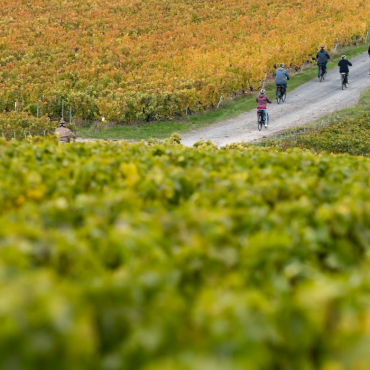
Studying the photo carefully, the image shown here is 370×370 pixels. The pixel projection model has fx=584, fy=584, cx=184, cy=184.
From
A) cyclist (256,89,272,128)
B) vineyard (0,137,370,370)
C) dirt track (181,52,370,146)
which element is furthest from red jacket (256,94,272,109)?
vineyard (0,137,370,370)

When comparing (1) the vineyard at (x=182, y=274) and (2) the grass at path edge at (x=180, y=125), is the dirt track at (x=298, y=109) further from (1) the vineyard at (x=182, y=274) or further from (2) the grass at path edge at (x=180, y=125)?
(1) the vineyard at (x=182, y=274)

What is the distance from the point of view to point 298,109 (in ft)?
86.2

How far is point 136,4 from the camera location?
44.3m

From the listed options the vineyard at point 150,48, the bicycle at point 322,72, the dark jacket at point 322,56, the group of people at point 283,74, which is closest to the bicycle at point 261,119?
the group of people at point 283,74

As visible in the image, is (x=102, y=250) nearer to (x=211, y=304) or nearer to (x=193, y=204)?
(x=211, y=304)

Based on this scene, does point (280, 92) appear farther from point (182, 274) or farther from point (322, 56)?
point (182, 274)

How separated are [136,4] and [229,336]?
4471cm

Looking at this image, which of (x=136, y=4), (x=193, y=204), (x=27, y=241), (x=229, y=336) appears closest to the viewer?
(x=229, y=336)

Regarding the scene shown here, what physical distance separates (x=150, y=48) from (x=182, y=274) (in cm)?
3286

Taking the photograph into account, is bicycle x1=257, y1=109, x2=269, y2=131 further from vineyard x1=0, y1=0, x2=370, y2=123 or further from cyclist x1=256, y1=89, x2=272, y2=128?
vineyard x1=0, y1=0, x2=370, y2=123

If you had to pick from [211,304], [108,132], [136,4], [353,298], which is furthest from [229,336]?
[136,4]

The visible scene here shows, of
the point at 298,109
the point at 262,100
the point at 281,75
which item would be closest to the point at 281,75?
the point at 281,75

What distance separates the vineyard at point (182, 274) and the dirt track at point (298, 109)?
54.6ft

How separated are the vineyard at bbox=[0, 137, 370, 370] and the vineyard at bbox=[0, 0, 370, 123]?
19.6 meters
